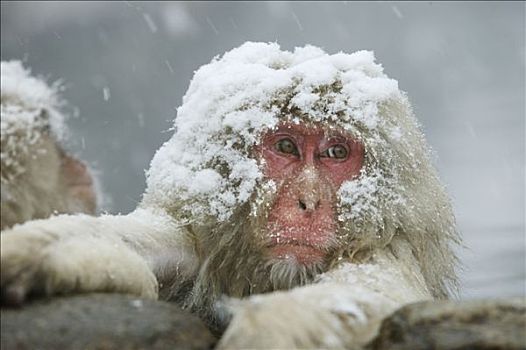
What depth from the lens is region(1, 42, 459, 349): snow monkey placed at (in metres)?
3.32

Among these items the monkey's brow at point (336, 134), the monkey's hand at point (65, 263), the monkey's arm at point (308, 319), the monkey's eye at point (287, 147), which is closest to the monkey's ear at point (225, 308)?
the monkey's arm at point (308, 319)

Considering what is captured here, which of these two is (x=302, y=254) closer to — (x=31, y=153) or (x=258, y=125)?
(x=258, y=125)

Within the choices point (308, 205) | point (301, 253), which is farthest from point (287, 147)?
point (301, 253)

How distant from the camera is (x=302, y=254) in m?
3.30

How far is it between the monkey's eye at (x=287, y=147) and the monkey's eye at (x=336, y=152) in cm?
13

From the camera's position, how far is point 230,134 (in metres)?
3.54

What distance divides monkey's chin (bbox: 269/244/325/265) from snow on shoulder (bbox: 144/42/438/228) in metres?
0.22

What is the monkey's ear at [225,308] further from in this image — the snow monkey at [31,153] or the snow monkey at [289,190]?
the snow monkey at [31,153]

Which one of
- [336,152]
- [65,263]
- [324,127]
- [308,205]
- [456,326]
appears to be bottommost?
[456,326]

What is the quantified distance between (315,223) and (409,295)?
1.76ft

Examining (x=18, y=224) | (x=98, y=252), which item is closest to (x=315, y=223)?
(x=98, y=252)

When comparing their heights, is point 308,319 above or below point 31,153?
below

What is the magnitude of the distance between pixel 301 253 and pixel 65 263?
1.27 meters

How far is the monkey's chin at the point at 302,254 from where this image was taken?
10.8 feet
